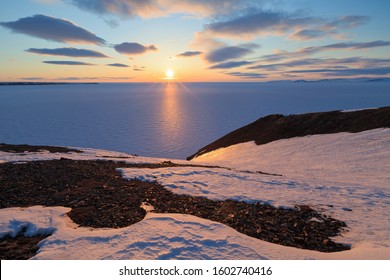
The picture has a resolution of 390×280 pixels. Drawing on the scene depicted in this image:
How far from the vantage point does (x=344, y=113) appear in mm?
30859

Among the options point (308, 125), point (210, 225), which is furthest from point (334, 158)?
point (210, 225)

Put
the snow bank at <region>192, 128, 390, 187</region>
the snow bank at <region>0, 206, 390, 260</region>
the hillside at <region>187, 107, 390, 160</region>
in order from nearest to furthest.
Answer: the snow bank at <region>0, 206, 390, 260</region>, the snow bank at <region>192, 128, 390, 187</region>, the hillside at <region>187, 107, 390, 160</region>

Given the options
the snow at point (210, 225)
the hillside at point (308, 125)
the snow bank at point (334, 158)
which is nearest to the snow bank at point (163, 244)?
the snow at point (210, 225)

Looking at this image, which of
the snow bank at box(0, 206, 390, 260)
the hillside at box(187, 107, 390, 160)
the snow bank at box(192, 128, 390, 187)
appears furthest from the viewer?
the hillside at box(187, 107, 390, 160)

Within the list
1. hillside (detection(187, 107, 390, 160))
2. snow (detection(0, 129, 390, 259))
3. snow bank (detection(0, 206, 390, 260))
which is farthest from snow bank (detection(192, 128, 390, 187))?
snow bank (detection(0, 206, 390, 260))

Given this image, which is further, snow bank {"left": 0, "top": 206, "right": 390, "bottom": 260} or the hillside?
the hillside

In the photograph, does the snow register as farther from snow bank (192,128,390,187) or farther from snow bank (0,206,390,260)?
snow bank (192,128,390,187)

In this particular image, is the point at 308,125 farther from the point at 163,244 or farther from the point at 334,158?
the point at 163,244

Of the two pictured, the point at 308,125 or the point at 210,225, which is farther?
the point at 308,125

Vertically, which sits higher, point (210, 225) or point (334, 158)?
point (210, 225)

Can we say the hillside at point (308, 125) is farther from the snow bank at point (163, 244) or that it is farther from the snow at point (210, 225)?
the snow bank at point (163, 244)

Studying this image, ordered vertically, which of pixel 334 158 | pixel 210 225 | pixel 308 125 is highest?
pixel 308 125

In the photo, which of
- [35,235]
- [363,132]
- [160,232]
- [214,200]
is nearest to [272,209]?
[214,200]
